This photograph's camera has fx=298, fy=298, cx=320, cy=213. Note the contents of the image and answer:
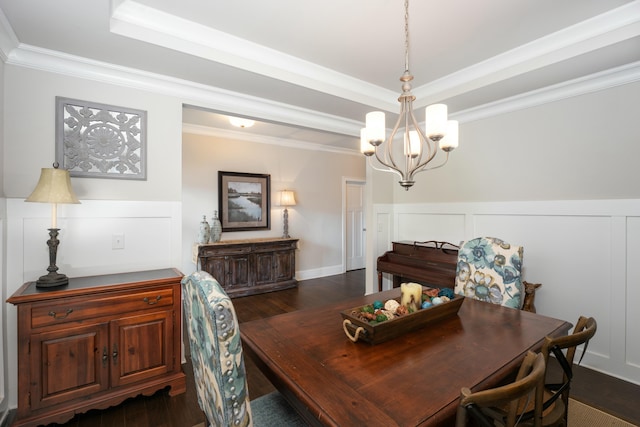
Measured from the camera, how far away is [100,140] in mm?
2199

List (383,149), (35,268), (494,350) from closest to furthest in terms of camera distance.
Answer: (494,350) → (35,268) → (383,149)

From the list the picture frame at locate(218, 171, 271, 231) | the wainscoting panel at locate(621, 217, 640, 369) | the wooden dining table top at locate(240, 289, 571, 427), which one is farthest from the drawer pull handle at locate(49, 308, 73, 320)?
the wainscoting panel at locate(621, 217, 640, 369)

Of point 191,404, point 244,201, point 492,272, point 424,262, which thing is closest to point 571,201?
point 492,272

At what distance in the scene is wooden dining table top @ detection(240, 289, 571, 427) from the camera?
90cm

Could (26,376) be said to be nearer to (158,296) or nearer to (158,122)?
(158,296)

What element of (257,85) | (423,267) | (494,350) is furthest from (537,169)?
(257,85)

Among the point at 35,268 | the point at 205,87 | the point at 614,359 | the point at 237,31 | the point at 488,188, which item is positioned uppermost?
the point at 237,31

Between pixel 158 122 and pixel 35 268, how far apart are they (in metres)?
1.33

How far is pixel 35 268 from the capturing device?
6.61 ft

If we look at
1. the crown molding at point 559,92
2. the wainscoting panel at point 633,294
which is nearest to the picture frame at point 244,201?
the crown molding at point 559,92

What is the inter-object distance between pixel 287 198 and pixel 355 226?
1856 millimetres

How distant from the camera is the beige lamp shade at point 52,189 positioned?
5.96 feet

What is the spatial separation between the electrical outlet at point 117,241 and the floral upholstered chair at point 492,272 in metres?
2.57

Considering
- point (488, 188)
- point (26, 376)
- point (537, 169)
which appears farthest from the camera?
point (488, 188)
